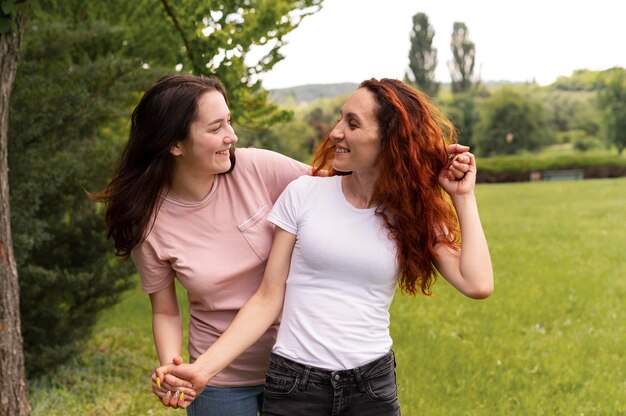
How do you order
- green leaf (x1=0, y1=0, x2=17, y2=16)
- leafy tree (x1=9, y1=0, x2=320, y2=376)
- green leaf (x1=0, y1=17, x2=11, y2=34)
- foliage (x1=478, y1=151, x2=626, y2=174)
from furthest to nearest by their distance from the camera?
1. foliage (x1=478, y1=151, x2=626, y2=174)
2. leafy tree (x1=9, y1=0, x2=320, y2=376)
3. green leaf (x1=0, y1=17, x2=11, y2=34)
4. green leaf (x1=0, y1=0, x2=17, y2=16)

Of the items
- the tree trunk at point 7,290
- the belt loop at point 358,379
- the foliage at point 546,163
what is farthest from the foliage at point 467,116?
the belt loop at point 358,379

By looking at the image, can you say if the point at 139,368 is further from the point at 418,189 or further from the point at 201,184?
the point at 418,189

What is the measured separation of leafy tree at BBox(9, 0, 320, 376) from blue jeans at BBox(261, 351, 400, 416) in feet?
11.9

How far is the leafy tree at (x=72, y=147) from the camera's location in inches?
223

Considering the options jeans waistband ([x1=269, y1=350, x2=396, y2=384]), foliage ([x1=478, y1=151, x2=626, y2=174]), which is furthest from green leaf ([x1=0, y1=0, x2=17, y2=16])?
foliage ([x1=478, y1=151, x2=626, y2=174])

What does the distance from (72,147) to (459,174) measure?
16.2 ft

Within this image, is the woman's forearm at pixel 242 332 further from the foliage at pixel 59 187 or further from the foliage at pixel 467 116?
the foliage at pixel 467 116

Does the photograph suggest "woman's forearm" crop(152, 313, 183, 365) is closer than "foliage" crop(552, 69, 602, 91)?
Yes

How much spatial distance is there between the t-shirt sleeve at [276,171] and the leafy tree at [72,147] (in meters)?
3.09

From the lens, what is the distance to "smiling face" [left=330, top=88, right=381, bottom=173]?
2.26 meters

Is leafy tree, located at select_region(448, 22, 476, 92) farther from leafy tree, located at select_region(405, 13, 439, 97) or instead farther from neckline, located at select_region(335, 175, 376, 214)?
neckline, located at select_region(335, 175, 376, 214)

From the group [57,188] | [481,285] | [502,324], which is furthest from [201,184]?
[502,324]

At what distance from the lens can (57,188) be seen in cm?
614

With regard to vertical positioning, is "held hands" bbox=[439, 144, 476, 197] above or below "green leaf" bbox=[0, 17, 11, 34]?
below
